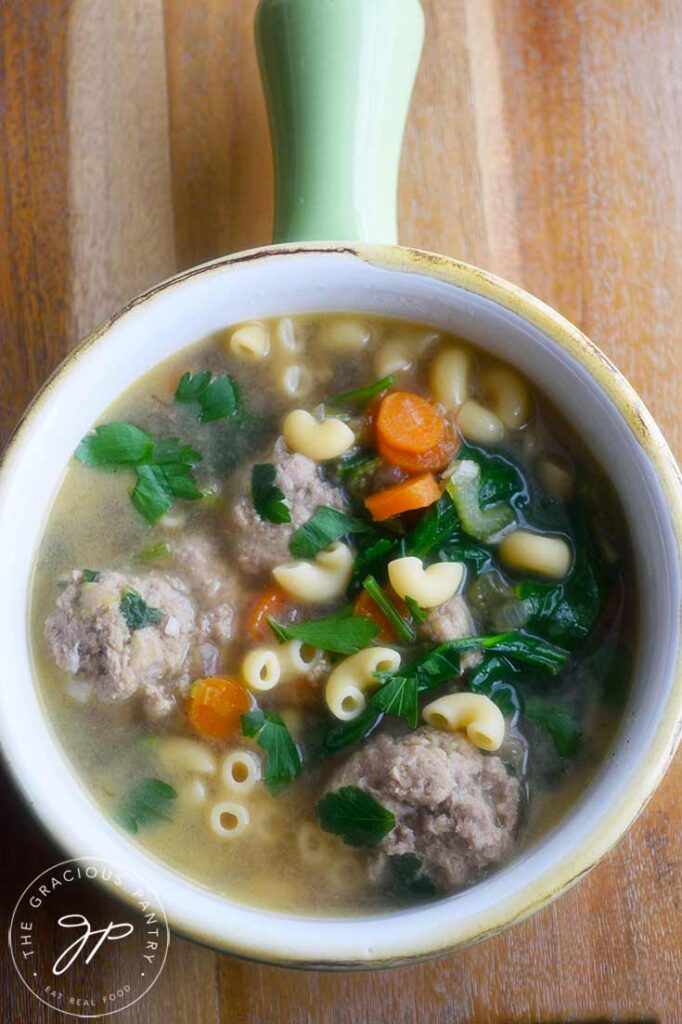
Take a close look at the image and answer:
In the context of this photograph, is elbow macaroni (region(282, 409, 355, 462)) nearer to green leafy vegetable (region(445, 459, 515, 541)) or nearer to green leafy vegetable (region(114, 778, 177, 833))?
green leafy vegetable (region(445, 459, 515, 541))

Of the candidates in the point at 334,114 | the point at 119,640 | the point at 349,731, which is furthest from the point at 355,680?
the point at 334,114

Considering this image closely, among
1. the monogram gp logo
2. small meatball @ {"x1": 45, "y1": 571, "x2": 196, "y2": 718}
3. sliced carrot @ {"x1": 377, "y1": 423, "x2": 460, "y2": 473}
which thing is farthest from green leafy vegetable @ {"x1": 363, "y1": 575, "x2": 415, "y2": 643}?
the monogram gp logo

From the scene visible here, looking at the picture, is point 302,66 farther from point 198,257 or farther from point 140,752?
point 140,752

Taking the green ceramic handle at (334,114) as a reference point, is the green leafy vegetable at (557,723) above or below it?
below

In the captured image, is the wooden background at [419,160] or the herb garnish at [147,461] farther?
the wooden background at [419,160]

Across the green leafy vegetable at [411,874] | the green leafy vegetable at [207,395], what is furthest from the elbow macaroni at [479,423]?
the green leafy vegetable at [411,874]

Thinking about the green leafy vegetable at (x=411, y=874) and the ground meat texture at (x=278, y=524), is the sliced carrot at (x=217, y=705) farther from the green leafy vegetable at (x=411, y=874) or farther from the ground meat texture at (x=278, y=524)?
the green leafy vegetable at (x=411, y=874)

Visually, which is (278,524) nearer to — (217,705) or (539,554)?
(217,705)
